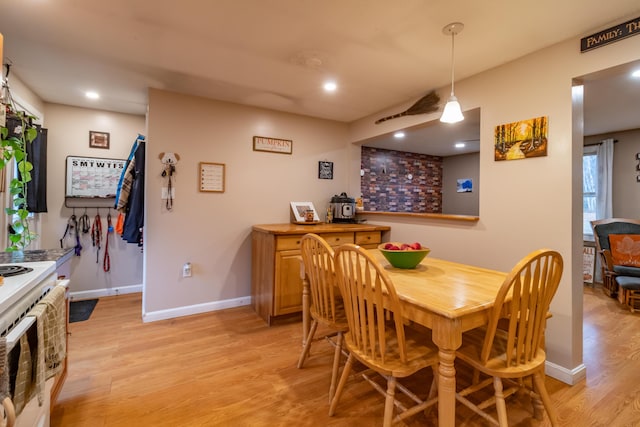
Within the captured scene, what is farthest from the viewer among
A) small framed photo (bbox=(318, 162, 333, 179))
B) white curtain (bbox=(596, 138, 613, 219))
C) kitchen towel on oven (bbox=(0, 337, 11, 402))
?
white curtain (bbox=(596, 138, 613, 219))

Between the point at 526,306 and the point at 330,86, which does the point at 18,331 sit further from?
the point at 330,86

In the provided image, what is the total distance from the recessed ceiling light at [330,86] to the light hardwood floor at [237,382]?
7.44ft

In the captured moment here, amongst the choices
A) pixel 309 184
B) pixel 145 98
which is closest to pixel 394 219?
pixel 309 184

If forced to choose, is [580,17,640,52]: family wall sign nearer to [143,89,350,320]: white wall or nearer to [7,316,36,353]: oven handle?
[143,89,350,320]: white wall

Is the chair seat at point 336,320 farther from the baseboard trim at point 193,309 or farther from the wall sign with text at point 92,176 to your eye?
the wall sign with text at point 92,176

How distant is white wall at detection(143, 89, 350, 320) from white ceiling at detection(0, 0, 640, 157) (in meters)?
0.33

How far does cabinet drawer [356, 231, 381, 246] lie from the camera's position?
325 centimetres

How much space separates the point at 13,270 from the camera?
126cm

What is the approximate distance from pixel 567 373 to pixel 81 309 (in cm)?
426

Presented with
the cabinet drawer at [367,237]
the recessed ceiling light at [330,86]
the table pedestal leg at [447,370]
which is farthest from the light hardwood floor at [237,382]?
the recessed ceiling light at [330,86]

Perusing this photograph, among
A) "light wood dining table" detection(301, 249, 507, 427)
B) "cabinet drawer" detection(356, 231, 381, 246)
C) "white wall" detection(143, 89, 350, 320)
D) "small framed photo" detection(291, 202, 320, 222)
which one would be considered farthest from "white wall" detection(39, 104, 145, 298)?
"light wood dining table" detection(301, 249, 507, 427)

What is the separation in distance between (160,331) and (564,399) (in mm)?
3022

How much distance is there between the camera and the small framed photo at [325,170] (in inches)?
148

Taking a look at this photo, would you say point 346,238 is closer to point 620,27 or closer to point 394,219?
point 394,219
